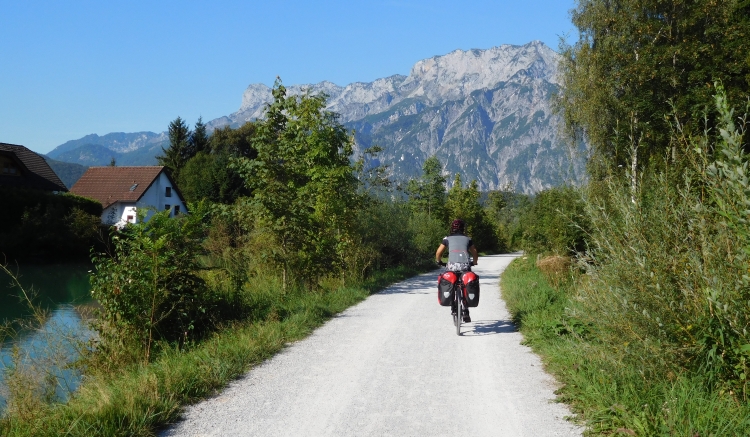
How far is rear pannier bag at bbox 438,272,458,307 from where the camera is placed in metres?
9.97

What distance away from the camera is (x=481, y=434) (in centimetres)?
497

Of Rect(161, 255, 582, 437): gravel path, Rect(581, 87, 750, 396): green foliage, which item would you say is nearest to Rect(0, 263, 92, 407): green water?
Rect(161, 255, 582, 437): gravel path

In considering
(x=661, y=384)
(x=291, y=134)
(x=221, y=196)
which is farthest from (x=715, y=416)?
(x=221, y=196)

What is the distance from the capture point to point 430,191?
50750 mm

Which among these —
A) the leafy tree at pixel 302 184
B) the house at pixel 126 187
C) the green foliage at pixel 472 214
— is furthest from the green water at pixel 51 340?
the house at pixel 126 187

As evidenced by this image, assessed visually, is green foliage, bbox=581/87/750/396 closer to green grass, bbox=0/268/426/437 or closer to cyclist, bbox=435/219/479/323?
cyclist, bbox=435/219/479/323

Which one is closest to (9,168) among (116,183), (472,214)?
(116,183)

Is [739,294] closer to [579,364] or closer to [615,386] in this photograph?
[615,386]

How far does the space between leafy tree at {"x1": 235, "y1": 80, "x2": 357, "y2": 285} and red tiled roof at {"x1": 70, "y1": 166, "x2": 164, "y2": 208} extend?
44.6m

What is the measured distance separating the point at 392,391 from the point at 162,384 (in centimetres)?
223

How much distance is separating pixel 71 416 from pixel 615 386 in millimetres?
4598

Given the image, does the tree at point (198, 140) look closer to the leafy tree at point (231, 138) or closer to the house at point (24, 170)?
the leafy tree at point (231, 138)

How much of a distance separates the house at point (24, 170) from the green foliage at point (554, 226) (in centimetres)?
3539

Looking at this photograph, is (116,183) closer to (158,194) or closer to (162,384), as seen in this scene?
(158,194)
